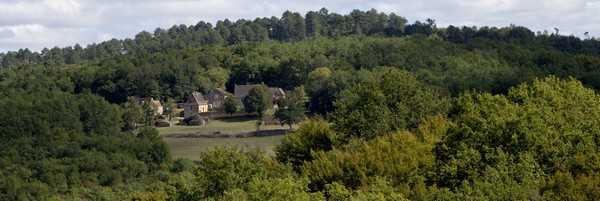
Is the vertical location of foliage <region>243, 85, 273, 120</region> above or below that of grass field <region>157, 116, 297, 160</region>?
above

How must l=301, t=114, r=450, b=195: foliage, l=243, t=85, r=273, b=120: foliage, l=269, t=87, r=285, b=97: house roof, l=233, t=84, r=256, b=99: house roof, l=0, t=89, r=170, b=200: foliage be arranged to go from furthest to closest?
l=233, t=84, r=256, b=99: house roof → l=269, t=87, r=285, b=97: house roof → l=243, t=85, r=273, b=120: foliage → l=0, t=89, r=170, b=200: foliage → l=301, t=114, r=450, b=195: foliage

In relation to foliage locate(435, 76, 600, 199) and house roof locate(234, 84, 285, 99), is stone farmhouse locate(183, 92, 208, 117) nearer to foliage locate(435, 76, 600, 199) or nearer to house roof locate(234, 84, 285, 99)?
house roof locate(234, 84, 285, 99)

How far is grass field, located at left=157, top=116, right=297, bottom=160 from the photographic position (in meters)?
82.2

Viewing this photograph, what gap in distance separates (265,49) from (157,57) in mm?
16900

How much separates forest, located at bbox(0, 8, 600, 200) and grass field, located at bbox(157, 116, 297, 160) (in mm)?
2349

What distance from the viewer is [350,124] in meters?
45.2

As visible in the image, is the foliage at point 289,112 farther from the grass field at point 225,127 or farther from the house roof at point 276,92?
the house roof at point 276,92

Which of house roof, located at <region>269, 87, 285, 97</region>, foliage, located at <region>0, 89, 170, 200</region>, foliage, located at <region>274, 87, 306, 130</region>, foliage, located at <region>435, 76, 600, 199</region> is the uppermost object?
foliage, located at <region>435, 76, 600, 199</region>

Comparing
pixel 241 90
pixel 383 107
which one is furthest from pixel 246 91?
pixel 383 107

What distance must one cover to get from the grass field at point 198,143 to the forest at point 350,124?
2.10m

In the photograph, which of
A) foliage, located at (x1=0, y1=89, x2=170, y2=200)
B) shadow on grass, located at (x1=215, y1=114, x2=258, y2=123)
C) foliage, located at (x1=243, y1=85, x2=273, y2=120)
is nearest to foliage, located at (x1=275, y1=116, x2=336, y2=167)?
foliage, located at (x1=0, y1=89, x2=170, y2=200)

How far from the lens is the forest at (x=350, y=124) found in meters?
29.9

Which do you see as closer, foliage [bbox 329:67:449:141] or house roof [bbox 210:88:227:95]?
foliage [bbox 329:67:449:141]

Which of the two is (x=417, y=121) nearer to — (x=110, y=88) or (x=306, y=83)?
(x=306, y=83)
